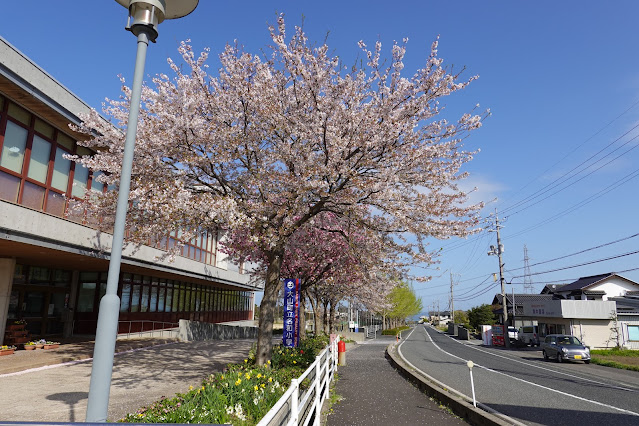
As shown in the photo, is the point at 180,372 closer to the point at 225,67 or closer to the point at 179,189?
the point at 179,189

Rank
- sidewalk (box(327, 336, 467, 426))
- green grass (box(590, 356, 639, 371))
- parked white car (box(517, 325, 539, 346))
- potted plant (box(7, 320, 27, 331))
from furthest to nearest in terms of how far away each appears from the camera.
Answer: parked white car (box(517, 325, 539, 346)) < green grass (box(590, 356, 639, 371)) < potted plant (box(7, 320, 27, 331)) < sidewalk (box(327, 336, 467, 426))

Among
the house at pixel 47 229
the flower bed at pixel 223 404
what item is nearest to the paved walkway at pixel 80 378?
the flower bed at pixel 223 404

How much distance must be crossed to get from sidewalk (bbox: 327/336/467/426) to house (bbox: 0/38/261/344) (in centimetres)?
659

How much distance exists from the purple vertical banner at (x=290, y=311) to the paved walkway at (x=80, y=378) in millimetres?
2730

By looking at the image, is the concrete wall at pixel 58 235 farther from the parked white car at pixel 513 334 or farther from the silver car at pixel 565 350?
the parked white car at pixel 513 334

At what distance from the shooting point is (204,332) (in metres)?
26.4

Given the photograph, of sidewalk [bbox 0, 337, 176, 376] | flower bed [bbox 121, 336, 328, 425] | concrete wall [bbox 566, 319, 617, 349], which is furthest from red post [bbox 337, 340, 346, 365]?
concrete wall [bbox 566, 319, 617, 349]

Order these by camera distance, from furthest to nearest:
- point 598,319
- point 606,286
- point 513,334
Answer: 1. point 606,286
2. point 513,334
3. point 598,319

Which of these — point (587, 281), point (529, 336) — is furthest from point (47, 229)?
point (587, 281)

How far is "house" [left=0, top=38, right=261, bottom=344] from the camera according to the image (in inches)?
506

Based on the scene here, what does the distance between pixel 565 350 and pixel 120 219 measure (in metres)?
27.7

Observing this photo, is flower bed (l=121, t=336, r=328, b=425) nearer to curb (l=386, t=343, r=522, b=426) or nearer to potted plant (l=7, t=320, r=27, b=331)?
curb (l=386, t=343, r=522, b=426)

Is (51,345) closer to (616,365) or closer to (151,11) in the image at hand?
(151,11)

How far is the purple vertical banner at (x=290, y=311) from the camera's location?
12562mm
